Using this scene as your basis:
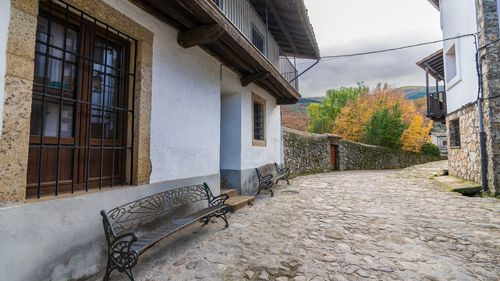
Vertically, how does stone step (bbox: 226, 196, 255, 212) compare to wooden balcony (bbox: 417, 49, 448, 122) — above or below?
below

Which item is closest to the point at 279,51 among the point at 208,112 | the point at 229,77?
the point at 229,77

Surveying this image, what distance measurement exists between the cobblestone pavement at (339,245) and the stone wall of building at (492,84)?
141 cm

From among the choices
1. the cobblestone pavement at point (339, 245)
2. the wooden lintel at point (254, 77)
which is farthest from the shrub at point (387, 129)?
the wooden lintel at point (254, 77)

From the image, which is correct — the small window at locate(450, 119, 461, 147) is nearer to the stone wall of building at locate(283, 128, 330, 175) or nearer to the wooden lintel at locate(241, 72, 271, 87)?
the stone wall of building at locate(283, 128, 330, 175)

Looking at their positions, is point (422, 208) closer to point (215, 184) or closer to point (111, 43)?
point (215, 184)

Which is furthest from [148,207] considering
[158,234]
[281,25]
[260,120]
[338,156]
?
[338,156]

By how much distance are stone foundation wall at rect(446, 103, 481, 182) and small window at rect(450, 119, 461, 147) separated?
0.73ft

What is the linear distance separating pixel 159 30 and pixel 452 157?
1028 cm

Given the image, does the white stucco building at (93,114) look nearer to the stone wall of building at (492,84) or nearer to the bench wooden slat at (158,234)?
the bench wooden slat at (158,234)

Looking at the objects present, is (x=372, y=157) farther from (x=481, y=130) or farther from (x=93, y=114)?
(x=93, y=114)

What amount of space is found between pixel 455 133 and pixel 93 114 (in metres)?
10.7

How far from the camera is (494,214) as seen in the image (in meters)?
4.11

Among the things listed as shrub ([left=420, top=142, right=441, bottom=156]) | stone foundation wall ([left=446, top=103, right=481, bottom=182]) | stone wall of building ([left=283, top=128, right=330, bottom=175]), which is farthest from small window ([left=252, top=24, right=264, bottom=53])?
shrub ([left=420, top=142, right=441, bottom=156])

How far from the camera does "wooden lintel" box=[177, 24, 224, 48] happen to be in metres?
3.44
